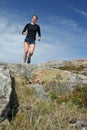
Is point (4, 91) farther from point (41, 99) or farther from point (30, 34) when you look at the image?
point (30, 34)

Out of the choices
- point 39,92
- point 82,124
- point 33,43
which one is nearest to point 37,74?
point 39,92

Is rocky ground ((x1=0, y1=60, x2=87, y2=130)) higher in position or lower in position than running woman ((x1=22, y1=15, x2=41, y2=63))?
lower

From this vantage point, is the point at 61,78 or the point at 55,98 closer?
the point at 55,98

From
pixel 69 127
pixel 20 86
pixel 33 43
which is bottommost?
pixel 69 127

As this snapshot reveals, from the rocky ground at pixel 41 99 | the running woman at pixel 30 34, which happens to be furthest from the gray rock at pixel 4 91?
the running woman at pixel 30 34

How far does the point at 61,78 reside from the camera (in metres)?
14.2

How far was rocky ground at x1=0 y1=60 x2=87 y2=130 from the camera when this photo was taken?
9164 millimetres

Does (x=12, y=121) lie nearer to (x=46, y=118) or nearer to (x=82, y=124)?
(x=46, y=118)

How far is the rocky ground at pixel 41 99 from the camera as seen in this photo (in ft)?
30.1

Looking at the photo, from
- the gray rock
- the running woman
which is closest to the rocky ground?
the gray rock

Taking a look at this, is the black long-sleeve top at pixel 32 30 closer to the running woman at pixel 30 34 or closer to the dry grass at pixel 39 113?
the running woman at pixel 30 34

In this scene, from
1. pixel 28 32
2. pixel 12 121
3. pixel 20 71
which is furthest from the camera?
pixel 28 32

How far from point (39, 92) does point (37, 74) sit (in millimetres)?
1724

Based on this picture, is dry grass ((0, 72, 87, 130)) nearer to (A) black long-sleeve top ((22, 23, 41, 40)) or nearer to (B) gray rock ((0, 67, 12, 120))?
(B) gray rock ((0, 67, 12, 120))
